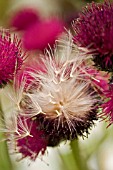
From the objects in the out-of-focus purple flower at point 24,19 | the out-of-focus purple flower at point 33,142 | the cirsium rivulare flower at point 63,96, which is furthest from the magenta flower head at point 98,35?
the out-of-focus purple flower at point 24,19

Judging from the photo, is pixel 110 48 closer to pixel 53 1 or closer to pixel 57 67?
pixel 57 67

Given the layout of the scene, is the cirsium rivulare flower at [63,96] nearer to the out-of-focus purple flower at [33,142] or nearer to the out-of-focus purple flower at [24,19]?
the out-of-focus purple flower at [33,142]

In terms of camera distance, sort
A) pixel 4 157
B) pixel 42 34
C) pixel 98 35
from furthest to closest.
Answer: pixel 42 34 → pixel 4 157 → pixel 98 35

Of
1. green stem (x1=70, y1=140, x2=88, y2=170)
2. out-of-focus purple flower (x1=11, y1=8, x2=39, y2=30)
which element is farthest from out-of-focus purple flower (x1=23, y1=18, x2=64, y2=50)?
green stem (x1=70, y1=140, x2=88, y2=170)

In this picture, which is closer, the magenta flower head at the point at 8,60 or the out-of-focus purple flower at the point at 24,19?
the magenta flower head at the point at 8,60

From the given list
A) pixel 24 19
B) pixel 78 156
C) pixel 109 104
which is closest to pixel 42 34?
pixel 24 19

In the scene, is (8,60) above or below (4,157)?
above

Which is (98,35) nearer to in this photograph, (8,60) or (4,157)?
(8,60)
